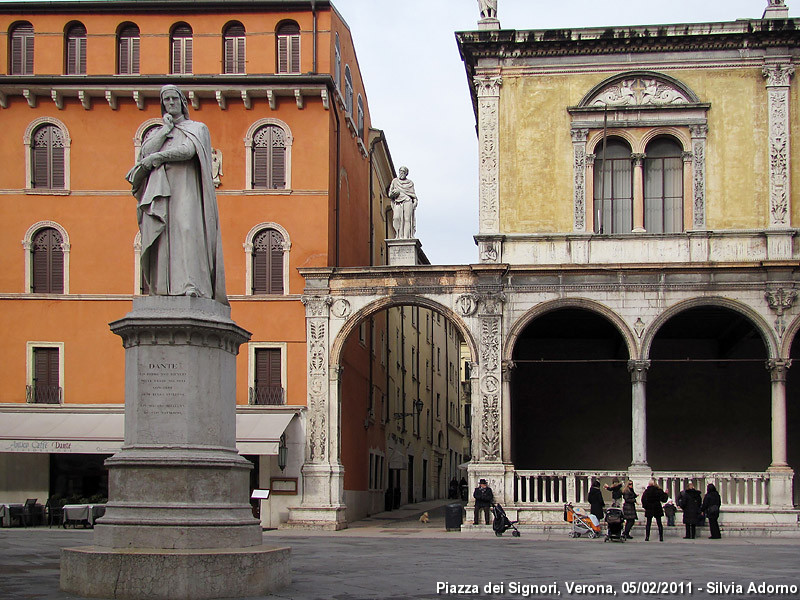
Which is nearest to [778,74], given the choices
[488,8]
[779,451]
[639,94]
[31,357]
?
[639,94]

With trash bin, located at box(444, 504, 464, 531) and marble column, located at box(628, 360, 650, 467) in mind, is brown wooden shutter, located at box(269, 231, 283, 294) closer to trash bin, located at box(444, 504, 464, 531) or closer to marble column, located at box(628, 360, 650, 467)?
trash bin, located at box(444, 504, 464, 531)

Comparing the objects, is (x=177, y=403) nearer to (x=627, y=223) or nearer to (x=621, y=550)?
(x=621, y=550)

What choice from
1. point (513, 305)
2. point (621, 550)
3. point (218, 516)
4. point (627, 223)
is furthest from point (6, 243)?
point (218, 516)

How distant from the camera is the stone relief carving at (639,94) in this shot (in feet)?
102

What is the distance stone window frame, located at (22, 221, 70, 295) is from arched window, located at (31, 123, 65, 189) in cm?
120

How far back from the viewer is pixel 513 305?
30.3m

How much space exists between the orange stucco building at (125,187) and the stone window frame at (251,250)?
0.04 m

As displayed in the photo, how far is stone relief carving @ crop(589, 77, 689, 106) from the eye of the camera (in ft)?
102

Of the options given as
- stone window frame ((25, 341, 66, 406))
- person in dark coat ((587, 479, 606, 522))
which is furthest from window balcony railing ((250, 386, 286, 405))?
person in dark coat ((587, 479, 606, 522))

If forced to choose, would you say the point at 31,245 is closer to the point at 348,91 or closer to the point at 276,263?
the point at 276,263

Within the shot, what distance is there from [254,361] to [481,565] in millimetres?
15327

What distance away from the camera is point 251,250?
103ft

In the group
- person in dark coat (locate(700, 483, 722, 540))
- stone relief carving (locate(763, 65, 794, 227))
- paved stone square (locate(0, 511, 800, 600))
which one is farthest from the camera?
stone relief carving (locate(763, 65, 794, 227))

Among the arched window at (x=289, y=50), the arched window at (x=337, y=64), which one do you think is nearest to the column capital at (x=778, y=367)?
the arched window at (x=337, y=64)
